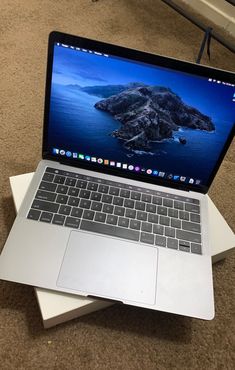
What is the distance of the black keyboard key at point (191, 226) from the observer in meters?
0.71

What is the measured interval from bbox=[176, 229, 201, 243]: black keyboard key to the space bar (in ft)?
0.28

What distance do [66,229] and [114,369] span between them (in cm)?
31

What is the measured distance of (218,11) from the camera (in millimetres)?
1800

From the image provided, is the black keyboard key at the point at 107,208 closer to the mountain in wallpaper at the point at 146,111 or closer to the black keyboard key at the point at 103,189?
the black keyboard key at the point at 103,189

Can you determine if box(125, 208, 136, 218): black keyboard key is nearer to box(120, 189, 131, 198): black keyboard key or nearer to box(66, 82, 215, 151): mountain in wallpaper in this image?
box(120, 189, 131, 198): black keyboard key

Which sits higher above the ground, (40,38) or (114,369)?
(40,38)

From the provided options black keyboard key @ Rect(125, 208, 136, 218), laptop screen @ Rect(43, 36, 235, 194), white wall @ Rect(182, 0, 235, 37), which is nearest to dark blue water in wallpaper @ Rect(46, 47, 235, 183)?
laptop screen @ Rect(43, 36, 235, 194)

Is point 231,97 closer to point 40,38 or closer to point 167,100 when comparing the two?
point 167,100

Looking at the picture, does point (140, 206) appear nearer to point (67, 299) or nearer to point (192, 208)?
point (192, 208)

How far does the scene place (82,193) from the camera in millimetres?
715

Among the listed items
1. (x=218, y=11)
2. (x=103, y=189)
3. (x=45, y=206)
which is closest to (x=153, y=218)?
(x=103, y=189)

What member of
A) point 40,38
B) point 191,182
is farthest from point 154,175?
point 40,38

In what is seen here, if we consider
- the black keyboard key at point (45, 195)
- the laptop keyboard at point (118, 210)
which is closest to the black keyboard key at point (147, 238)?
the laptop keyboard at point (118, 210)

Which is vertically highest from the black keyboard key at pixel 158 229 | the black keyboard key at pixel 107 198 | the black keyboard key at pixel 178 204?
the black keyboard key at pixel 178 204
